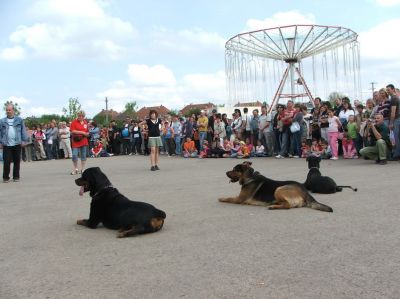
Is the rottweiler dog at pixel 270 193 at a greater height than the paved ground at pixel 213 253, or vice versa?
the rottweiler dog at pixel 270 193

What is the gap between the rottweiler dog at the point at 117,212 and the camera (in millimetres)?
5590

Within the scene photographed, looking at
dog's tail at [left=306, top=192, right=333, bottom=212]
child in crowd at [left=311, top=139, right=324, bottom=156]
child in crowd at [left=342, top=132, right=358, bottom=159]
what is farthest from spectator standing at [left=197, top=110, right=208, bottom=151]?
dog's tail at [left=306, top=192, right=333, bottom=212]

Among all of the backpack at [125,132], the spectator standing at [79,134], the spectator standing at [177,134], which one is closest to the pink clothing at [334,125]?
the spectator standing at [79,134]

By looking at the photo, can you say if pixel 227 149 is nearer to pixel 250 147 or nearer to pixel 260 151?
pixel 250 147

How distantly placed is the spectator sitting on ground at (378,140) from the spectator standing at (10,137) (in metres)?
9.72

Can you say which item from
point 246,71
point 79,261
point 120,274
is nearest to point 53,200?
point 79,261

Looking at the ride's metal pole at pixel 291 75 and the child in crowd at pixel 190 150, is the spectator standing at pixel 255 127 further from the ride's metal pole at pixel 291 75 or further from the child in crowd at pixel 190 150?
the ride's metal pole at pixel 291 75

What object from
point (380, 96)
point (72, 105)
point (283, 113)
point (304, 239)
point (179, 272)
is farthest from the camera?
point (72, 105)

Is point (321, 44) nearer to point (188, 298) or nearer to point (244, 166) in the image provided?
point (244, 166)

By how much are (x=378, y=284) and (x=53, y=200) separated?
265 inches

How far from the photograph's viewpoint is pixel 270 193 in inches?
283

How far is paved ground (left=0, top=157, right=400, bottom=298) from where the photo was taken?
376 cm

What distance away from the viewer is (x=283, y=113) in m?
17.6

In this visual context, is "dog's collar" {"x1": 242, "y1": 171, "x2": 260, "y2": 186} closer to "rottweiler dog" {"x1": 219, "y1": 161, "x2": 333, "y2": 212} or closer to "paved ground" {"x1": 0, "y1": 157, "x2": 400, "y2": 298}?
"rottweiler dog" {"x1": 219, "y1": 161, "x2": 333, "y2": 212}
